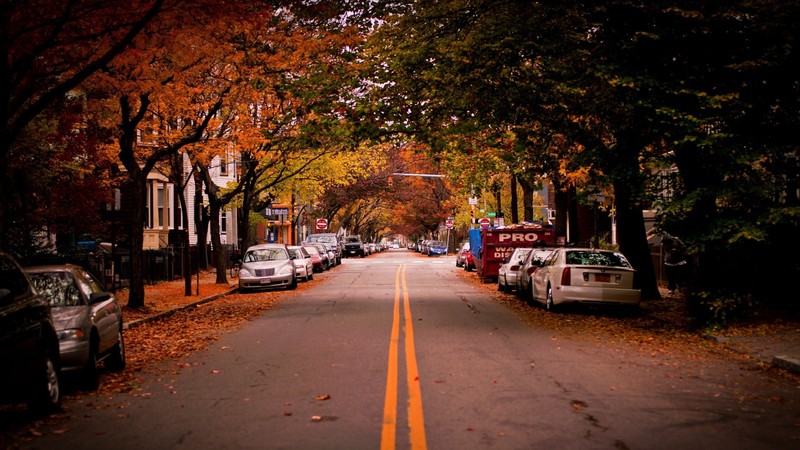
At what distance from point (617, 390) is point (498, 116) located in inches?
372

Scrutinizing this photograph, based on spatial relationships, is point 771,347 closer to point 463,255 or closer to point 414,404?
point 414,404

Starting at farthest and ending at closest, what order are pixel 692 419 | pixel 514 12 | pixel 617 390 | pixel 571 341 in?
pixel 514 12, pixel 571 341, pixel 617 390, pixel 692 419

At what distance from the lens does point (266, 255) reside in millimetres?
28219

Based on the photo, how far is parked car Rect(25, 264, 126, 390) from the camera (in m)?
8.97

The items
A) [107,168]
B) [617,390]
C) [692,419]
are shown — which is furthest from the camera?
[107,168]

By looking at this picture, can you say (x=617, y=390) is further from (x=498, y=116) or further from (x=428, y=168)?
(x=428, y=168)

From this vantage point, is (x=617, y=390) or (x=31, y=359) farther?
(x=617, y=390)

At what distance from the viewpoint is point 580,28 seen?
16.5 meters

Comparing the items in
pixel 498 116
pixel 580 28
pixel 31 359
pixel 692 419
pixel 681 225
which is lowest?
pixel 692 419

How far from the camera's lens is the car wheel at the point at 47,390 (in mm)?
7586

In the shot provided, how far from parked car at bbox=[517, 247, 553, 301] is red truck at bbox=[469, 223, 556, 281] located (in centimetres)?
676

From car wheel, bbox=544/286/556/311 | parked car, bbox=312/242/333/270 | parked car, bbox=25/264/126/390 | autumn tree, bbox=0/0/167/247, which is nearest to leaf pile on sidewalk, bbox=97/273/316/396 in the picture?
parked car, bbox=25/264/126/390

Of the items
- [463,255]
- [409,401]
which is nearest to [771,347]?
[409,401]

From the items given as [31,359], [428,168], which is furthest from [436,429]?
[428,168]
